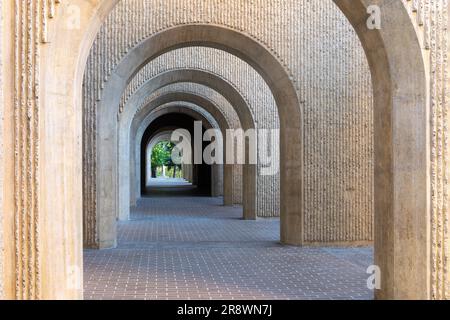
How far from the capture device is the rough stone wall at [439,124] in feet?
19.5

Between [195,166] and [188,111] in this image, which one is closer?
[188,111]

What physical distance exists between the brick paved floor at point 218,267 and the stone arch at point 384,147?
102 centimetres

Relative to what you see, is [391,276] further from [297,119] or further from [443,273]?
[297,119]

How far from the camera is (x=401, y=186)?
6301 millimetres

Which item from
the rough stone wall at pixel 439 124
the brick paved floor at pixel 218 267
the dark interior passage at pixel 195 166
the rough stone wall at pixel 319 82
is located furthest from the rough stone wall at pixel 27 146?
the dark interior passage at pixel 195 166

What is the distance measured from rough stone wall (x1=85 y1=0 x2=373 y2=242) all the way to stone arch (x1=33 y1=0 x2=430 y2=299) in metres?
4.31

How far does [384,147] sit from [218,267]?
11.9ft

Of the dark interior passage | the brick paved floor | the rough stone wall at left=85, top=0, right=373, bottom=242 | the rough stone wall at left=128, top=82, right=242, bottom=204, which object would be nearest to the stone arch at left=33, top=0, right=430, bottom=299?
the brick paved floor

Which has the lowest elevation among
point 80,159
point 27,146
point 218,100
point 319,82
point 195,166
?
point 195,166

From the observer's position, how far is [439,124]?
236 inches

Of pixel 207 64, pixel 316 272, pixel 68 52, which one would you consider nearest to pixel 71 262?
pixel 68 52

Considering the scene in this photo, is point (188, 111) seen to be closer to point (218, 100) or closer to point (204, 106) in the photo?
point (204, 106)

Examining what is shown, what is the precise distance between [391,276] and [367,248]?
4.79m

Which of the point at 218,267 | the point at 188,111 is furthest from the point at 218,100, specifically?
the point at 218,267
